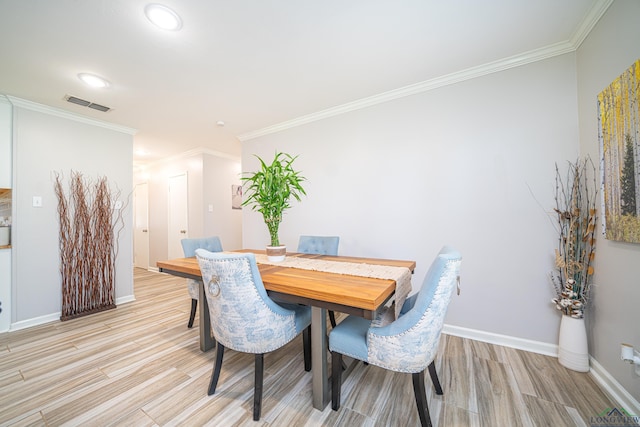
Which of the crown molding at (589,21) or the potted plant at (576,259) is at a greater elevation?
the crown molding at (589,21)

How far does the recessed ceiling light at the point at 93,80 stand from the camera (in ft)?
7.13

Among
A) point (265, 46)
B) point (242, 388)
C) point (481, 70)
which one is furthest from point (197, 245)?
point (481, 70)

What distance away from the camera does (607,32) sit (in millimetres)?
1479

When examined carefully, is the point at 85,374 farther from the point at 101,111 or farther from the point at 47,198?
the point at 101,111

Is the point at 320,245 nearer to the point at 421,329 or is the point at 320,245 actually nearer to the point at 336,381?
the point at 336,381

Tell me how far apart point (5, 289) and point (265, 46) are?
143 inches

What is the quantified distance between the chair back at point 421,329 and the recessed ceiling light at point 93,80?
10.6 feet

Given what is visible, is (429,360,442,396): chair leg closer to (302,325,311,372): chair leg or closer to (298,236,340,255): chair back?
(302,325,311,372): chair leg

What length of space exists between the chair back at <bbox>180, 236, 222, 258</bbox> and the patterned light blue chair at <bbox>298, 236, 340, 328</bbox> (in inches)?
36.9

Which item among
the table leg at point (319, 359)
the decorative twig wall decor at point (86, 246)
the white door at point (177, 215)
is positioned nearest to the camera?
the table leg at point (319, 359)

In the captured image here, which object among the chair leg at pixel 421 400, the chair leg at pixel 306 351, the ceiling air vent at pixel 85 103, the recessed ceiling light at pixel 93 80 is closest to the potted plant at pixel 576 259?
the chair leg at pixel 421 400

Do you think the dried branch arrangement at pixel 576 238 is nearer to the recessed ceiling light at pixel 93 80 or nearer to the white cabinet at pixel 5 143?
the recessed ceiling light at pixel 93 80

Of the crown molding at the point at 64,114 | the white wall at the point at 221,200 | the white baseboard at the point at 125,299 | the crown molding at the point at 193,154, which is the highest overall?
the crown molding at the point at 64,114

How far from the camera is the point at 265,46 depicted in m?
1.86
